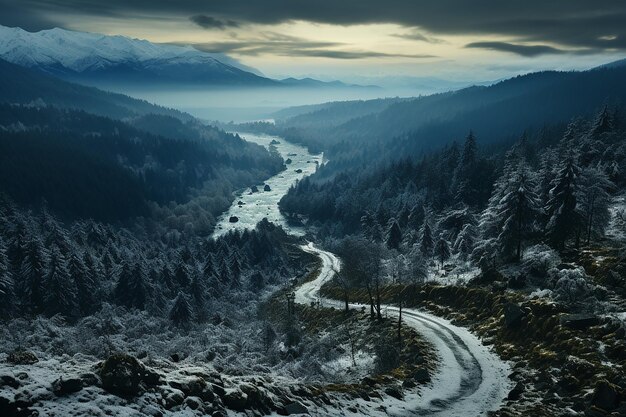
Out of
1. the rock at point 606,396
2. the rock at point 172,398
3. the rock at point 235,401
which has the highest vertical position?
the rock at point 172,398

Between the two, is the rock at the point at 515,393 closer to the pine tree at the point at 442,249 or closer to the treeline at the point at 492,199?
the treeline at the point at 492,199

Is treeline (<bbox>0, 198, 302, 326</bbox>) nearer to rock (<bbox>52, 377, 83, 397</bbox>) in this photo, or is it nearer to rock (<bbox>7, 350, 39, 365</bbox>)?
rock (<bbox>7, 350, 39, 365</bbox>)

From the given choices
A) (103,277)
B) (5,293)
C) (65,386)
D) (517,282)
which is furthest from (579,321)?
(103,277)

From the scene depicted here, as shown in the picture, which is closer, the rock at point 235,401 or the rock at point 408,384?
the rock at point 235,401

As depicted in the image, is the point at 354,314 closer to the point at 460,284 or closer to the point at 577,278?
the point at 460,284

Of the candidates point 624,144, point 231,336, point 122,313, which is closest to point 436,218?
point 624,144

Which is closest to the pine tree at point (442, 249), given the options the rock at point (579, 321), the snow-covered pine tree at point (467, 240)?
the snow-covered pine tree at point (467, 240)

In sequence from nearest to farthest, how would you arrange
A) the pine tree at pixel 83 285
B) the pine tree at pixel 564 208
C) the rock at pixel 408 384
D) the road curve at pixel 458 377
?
the road curve at pixel 458 377 < the rock at pixel 408 384 < the pine tree at pixel 564 208 < the pine tree at pixel 83 285
